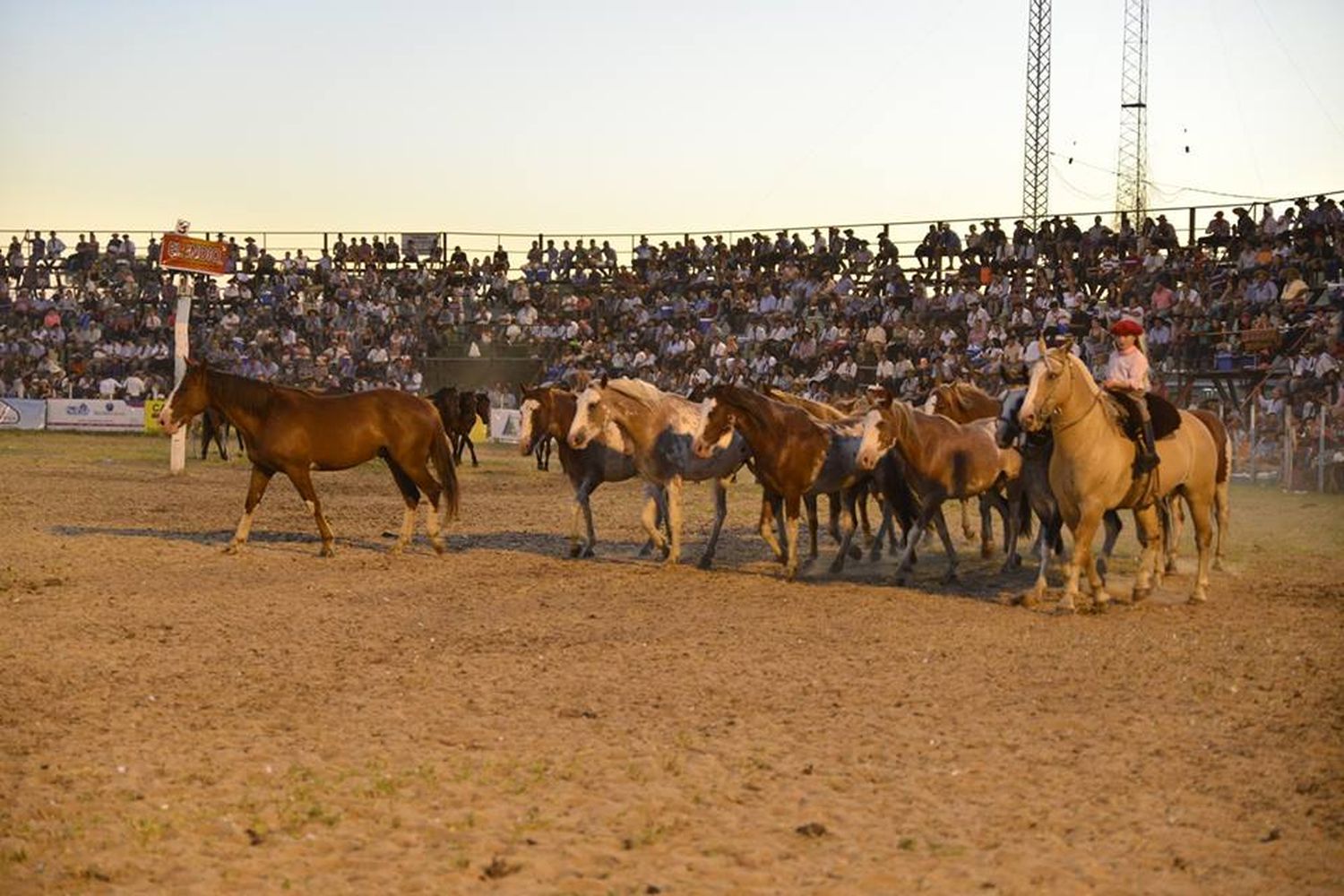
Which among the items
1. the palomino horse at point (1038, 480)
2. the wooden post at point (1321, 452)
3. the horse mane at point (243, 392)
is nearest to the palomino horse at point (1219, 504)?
the palomino horse at point (1038, 480)

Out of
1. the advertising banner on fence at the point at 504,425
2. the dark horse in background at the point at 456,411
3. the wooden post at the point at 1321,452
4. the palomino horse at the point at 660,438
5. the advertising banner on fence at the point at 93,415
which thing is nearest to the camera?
the palomino horse at the point at 660,438

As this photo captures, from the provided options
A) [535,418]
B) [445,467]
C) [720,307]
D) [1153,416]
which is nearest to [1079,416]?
[1153,416]

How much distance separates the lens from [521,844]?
6016mm

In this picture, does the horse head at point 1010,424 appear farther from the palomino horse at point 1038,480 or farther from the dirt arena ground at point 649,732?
the dirt arena ground at point 649,732

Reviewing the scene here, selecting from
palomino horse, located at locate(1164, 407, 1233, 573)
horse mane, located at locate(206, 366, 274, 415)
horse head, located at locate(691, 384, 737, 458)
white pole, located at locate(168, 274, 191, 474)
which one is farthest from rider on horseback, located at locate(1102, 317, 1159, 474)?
white pole, located at locate(168, 274, 191, 474)

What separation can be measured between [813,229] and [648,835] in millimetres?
35281

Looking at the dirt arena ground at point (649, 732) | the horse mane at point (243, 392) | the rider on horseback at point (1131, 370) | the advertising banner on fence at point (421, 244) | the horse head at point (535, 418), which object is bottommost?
the dirt arena ground at point (649, 732)

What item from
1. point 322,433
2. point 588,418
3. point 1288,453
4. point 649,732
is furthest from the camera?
point 1288,453

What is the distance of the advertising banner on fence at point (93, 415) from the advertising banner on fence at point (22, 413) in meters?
0.22

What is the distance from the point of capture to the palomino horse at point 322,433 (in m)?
15.8

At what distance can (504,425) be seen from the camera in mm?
39625

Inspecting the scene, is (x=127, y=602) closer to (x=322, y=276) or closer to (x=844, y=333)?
(x=844, y=333)

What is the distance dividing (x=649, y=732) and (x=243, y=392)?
9247 mm

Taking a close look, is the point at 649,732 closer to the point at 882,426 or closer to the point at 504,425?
the point at 882,426
